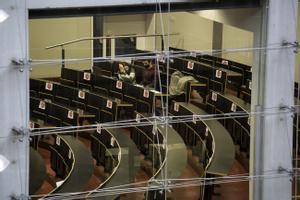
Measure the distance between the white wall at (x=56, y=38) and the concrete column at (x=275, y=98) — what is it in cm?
73

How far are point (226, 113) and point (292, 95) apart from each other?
0.43m

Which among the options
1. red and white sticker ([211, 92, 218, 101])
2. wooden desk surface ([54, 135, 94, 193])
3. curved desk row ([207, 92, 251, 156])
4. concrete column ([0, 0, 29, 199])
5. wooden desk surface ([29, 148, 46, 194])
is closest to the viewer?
concrete column ([0, 0, 29, 199])

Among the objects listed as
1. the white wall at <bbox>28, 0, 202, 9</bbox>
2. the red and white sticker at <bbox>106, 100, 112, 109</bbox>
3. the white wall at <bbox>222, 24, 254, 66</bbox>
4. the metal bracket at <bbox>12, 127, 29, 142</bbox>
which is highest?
the white wall at <bbox>28, 0, 202, 9</bbox>

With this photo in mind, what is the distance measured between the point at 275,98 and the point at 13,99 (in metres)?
1.07

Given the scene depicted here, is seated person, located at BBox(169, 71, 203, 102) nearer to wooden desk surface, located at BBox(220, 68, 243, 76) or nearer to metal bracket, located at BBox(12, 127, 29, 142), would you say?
wooden desk surface, located at BBox(220, 68, 243, 76)

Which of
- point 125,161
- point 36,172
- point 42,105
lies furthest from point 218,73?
point 36,172

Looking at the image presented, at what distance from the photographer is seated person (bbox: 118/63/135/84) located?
306 cm

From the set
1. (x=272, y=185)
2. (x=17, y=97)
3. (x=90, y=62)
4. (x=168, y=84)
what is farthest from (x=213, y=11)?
(x=17, y=97)

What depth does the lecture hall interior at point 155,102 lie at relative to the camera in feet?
9.18

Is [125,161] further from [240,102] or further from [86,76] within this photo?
[240,102]

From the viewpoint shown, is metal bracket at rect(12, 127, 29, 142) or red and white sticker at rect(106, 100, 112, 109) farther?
red and white sticker at rect(106, 100, 112, 109)

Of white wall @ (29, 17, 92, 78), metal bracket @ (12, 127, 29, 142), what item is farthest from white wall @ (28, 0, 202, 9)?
metal bracket @ (12, 127, 29, 142)

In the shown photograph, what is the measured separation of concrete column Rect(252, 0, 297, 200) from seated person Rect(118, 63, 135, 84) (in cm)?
55

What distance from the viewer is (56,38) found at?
297cm
